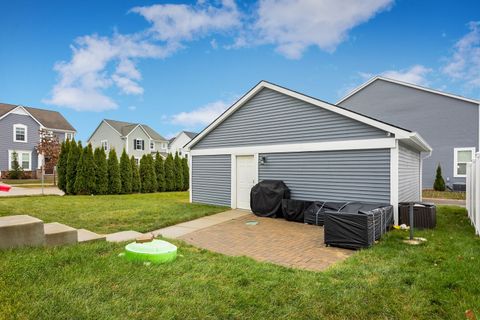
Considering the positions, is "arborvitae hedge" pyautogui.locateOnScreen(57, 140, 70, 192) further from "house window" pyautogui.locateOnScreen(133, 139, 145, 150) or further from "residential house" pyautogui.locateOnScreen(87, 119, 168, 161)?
"house window" pyautogui.locateOnScreen(133, 139, 145, 150)

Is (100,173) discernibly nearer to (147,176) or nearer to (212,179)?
(147,176)

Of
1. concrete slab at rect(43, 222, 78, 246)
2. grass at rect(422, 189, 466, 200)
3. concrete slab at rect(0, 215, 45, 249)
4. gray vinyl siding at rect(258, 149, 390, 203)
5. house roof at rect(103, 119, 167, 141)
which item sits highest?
house roof at rect(103, 119, 167, 141)

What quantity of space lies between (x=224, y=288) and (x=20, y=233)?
A: 10.6ft

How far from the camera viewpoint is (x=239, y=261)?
15.9 feet

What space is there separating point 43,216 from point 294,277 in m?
8.39

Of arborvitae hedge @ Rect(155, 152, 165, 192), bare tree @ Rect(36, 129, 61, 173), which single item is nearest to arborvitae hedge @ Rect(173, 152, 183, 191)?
arborvitae hedge @ Rect(155, 152, 165, 192)

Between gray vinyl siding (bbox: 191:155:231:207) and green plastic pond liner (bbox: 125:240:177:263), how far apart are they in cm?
751

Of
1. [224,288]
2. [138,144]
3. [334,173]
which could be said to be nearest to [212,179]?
[334,173]

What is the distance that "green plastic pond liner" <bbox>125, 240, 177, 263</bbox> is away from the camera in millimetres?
4305

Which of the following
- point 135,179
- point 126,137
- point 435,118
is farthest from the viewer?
point 126,137

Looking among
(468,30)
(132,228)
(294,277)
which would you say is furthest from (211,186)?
(468,30)

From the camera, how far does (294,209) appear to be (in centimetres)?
932

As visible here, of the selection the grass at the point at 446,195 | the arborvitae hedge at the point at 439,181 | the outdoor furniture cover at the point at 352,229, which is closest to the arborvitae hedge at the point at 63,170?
the outdoor furniture cover at the point at 352,229

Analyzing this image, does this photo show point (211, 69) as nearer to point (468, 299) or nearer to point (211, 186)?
point (211, 186)
